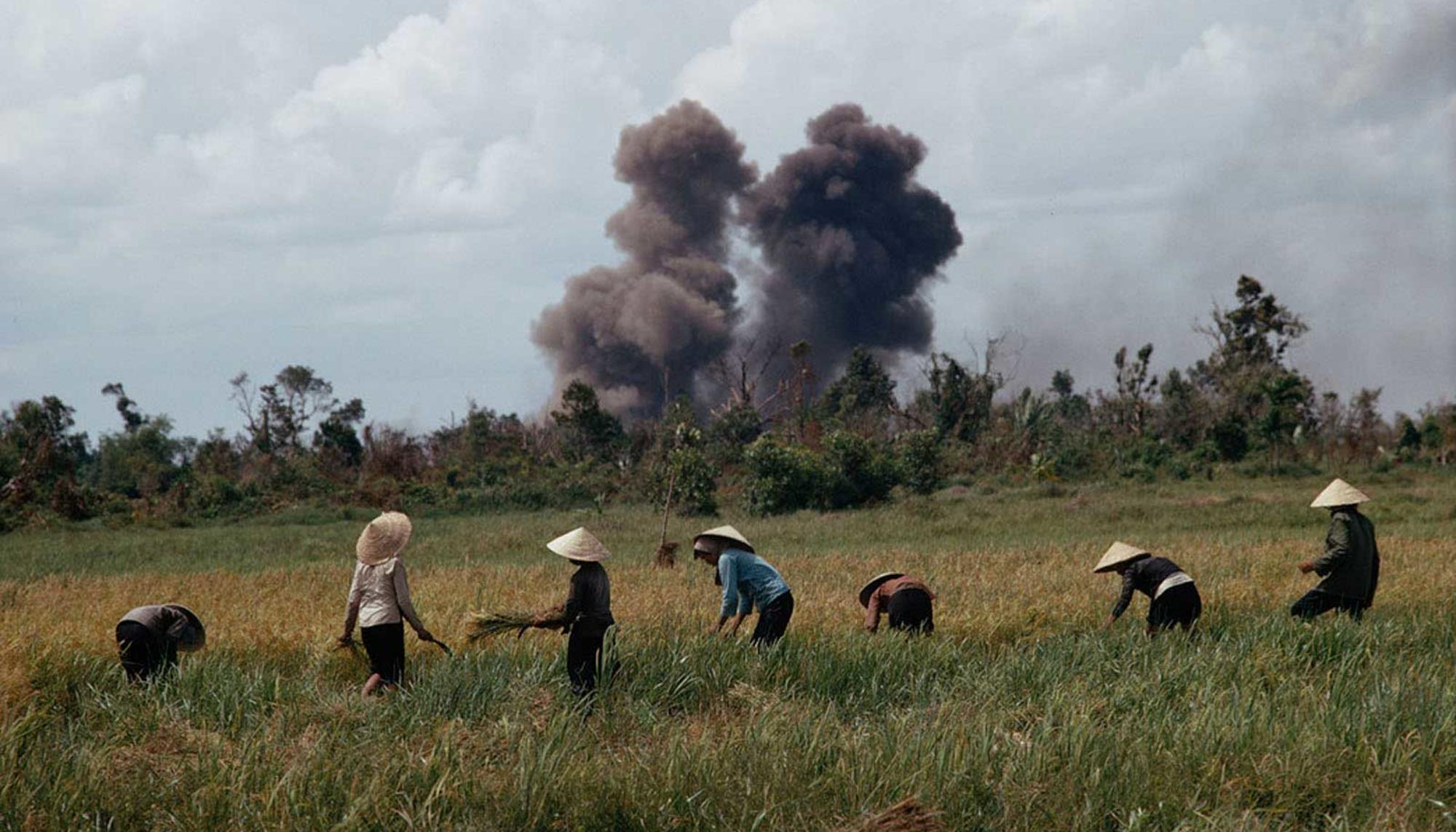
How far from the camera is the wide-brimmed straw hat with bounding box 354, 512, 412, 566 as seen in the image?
7.44 metres

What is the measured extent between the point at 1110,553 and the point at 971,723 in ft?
11.1

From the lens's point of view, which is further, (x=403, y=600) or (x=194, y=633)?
(x=194, y=633)

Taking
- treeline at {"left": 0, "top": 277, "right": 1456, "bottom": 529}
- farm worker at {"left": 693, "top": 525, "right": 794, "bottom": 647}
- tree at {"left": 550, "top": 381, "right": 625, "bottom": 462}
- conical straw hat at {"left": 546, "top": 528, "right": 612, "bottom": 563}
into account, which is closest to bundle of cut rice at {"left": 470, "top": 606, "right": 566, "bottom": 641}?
conical straw hat at {"left": 546, "top": 528, "right": 612, "bottom": 563}

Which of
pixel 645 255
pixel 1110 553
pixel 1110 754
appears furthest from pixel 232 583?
pixel 645 255

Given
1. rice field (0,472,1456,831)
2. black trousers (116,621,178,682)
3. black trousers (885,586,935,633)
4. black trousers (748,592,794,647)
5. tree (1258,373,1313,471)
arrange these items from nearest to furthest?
rice field (0,472,1456,831) < black trousers (116,621,178,682) < black trousers (748,592,794,647) < black trousers (885,586,935,633) < tree (1258,373,1313,471)

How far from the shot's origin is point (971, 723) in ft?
19.8

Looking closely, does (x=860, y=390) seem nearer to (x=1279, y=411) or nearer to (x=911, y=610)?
(x=1279, y=411)

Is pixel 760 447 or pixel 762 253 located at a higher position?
pixel 762 253

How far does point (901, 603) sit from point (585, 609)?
268 cm

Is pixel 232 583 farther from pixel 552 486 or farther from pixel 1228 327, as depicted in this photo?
pixel 1228 327

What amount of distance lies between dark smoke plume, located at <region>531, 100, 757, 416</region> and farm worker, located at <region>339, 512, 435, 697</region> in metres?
50.6

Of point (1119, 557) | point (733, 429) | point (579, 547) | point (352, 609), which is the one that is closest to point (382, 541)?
point (352, 609)

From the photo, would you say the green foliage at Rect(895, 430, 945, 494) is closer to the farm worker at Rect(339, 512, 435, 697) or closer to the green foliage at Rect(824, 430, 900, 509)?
the green foliage at Rect(824, 430, 900, 509)

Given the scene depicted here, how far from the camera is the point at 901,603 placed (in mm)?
8820
